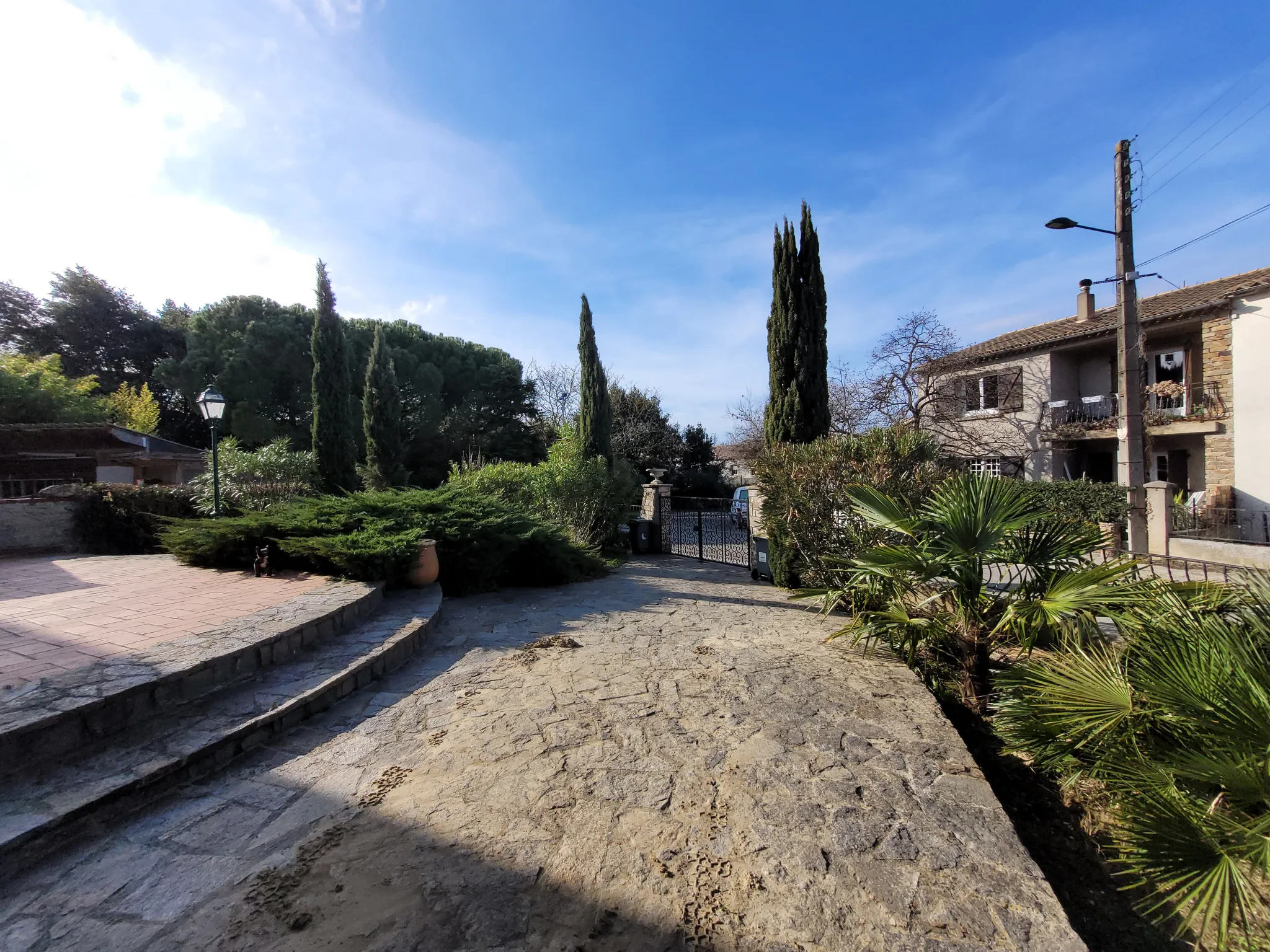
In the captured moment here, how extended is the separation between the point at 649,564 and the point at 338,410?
10.7 meters

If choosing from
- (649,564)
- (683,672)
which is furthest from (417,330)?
(683,672)

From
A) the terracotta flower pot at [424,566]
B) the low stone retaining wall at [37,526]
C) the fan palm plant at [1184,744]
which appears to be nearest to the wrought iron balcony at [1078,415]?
the fan palm plant at [1184,744]

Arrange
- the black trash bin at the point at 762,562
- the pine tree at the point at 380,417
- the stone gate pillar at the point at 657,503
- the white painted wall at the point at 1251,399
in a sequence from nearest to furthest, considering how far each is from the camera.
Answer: the black trash bin at the point at 762,562
the stone gate pillar at the point at 657,503
the white painted wall at the point at 1251,399
the pine tree at the point at 380,417

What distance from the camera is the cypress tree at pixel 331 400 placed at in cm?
1538

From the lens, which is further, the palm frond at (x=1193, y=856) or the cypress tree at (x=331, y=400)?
the cypress tree at (x=331, y=400)

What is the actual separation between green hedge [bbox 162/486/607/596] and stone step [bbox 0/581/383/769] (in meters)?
1.21

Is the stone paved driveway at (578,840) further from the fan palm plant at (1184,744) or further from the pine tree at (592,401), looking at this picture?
the pine tree at (592,401)

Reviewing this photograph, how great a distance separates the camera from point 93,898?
6.08 feet

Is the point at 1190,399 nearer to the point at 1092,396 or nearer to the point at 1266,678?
the point at 1092,396

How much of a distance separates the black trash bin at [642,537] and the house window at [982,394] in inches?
481

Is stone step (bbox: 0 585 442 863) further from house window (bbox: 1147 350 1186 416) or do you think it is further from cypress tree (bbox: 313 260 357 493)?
house window (bbox: 1147 350 1186 416)

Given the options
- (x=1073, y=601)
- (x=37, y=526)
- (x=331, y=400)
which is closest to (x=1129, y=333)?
(x=1073, y=601)

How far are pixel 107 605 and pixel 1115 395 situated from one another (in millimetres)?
20933

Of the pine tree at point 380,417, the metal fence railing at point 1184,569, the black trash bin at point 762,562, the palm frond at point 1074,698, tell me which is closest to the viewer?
the palm frond at point 1074,698
